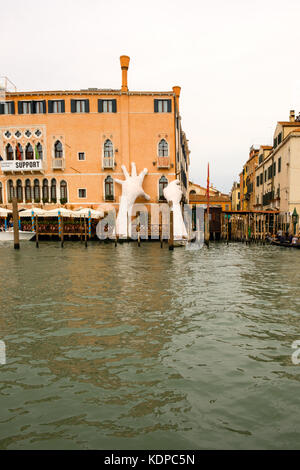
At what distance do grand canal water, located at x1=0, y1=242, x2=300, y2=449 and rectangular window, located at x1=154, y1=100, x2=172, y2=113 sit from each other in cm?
2455

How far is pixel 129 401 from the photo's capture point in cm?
432

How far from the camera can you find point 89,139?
33.1 metres

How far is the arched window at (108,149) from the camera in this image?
3306 centimetres

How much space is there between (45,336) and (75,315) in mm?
1394

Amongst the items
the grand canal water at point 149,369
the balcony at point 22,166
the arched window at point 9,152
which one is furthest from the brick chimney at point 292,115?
the grand canal water at point 149,369

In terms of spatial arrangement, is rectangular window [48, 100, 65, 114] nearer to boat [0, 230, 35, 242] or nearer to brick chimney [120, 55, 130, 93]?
brick chimney [120, 55, 130, 93]

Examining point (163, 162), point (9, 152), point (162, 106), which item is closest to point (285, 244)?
point (163, 162)

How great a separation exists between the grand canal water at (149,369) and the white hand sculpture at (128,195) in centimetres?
2030

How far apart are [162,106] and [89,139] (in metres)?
6.69

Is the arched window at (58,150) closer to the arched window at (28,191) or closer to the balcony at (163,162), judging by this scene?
the arched window at (28,191)

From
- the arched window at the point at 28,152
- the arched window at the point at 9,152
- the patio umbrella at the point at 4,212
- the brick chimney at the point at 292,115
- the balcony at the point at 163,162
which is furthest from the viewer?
the brick chimney at the point at 292,115

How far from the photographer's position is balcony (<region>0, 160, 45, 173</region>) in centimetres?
3250

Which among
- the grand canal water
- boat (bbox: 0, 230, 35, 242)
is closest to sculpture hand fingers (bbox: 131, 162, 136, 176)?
boat (bbox: 0, 230, 35, 242)

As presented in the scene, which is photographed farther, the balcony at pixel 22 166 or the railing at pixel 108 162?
→ the railing at pixel 108 162
